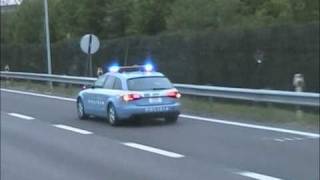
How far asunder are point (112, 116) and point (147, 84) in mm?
1060

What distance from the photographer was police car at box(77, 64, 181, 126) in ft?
55.6

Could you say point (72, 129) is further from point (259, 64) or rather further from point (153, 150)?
point (259, 64)

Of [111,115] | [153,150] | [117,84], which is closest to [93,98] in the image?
[117,84]

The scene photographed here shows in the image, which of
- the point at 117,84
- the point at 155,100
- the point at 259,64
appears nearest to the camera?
the point at 155,100

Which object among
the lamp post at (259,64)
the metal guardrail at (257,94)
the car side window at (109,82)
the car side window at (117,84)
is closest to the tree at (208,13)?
the lamp post at (259,64)

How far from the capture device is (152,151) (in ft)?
41.6

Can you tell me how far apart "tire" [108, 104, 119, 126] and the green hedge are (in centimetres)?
742

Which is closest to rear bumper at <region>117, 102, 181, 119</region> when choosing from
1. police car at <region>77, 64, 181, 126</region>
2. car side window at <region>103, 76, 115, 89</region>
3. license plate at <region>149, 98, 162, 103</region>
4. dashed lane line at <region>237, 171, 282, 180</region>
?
police car at <region>77, 64, 181, 126</region>

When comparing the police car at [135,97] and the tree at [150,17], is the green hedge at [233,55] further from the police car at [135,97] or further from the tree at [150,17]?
the police car at [135,97]

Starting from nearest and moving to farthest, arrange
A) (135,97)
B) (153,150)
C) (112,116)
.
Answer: (153,150), (135,97), (112,116)

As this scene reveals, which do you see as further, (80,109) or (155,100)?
(80,109)

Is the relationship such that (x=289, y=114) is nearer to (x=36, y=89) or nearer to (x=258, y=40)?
(x=258, y=40)

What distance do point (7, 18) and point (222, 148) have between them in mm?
50534

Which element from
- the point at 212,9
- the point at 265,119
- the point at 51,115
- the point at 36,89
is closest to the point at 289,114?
the point at 265,119
